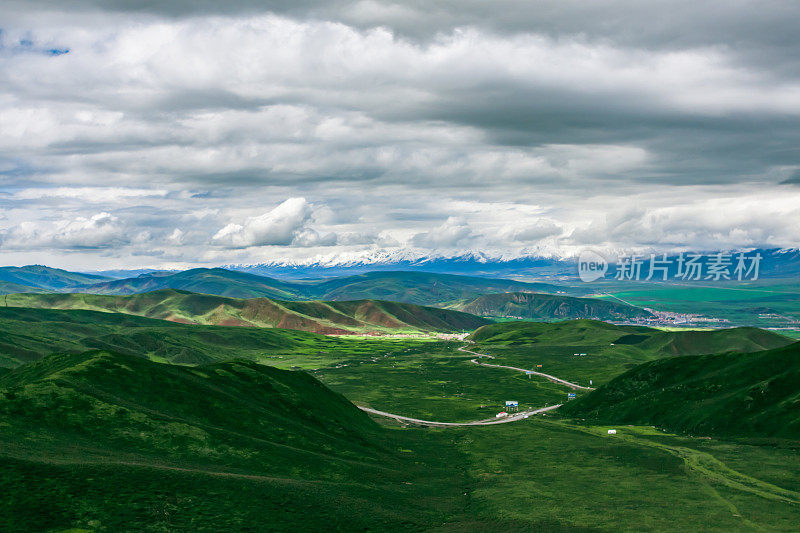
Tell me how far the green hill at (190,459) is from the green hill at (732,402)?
86.4 m

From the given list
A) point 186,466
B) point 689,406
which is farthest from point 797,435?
point 186,466

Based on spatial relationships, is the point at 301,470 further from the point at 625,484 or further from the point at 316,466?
the point at 625,484

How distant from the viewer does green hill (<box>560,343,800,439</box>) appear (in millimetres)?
146500

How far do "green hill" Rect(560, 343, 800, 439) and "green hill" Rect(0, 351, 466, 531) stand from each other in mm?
86370

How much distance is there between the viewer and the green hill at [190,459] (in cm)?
6794

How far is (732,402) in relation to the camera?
16175 cm

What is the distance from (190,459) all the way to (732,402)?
15387cm

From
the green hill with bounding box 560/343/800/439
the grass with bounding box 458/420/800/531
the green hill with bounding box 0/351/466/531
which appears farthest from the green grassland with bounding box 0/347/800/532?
the green hill with bounding box 560/343/800/439

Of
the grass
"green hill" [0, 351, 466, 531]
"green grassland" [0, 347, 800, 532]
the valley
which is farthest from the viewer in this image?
the grass

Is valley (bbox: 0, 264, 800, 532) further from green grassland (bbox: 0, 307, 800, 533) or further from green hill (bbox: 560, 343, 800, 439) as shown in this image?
green hill (bbox: 560, 343, 800, 439)

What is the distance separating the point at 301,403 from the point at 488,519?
8178 cm

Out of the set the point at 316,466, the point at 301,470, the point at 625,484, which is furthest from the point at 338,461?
the point at 625,484

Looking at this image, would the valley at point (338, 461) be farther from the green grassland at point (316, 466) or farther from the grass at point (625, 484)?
the grass at point (625, 484)

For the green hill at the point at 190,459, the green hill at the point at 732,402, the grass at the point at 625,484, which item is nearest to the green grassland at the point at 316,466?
the green hill at the point at 190,459
